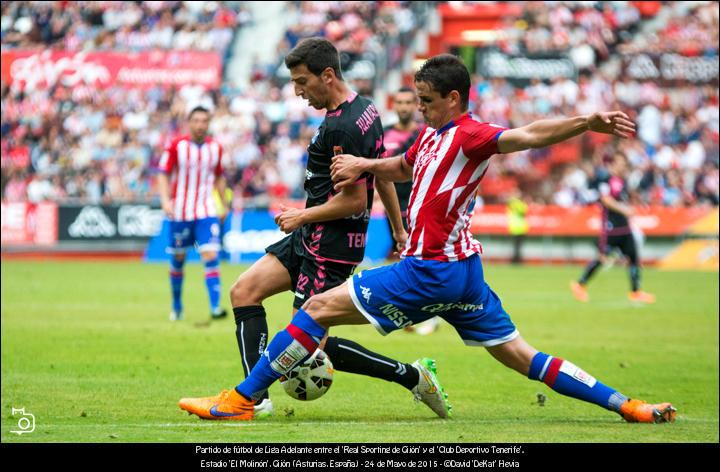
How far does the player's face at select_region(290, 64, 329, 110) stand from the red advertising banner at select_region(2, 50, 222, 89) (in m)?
24.6

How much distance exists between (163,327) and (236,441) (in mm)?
7426

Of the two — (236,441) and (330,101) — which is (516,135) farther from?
(236,441)

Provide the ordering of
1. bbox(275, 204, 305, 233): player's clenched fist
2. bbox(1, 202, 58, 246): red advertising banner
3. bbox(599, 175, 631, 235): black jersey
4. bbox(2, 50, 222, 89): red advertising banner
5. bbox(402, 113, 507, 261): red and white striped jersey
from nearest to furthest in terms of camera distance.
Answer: bbox(402, 113, 507, 261): red and white striped jersey < bbox(275, 204, 305, 233): player's clenched fist < bbox(599, 175, 631, 235): black jersey < bbox(1, 202, 58, 246): red advertising banner < bbox(2, 50, 222, 89): red advertising banner

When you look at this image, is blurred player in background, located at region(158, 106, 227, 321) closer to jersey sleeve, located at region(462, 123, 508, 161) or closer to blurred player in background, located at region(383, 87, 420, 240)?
blurred player in background, located at region(383, 87, 420, 240)

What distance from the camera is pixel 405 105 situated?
12688mm

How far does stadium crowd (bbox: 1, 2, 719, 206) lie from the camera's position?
28922mm

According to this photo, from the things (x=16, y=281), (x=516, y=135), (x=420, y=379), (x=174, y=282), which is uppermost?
(x=516, y=135)

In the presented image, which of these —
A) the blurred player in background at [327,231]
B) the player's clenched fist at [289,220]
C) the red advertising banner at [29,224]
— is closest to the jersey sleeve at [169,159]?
the blurred player in background at [327,231]

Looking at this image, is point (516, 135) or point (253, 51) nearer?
point (516, 135)

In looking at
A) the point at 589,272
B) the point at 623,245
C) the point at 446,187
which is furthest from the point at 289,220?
the point at 623,245

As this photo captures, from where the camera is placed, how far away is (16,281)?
2020 centimetres

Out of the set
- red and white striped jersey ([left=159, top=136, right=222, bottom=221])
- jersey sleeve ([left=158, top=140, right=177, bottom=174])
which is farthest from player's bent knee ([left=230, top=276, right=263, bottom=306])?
jersey sleeve ([left=158, top=140, right=177, bottom=174])

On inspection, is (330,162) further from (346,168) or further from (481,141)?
(481,141)

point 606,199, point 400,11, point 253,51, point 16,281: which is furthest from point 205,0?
point 606,199
